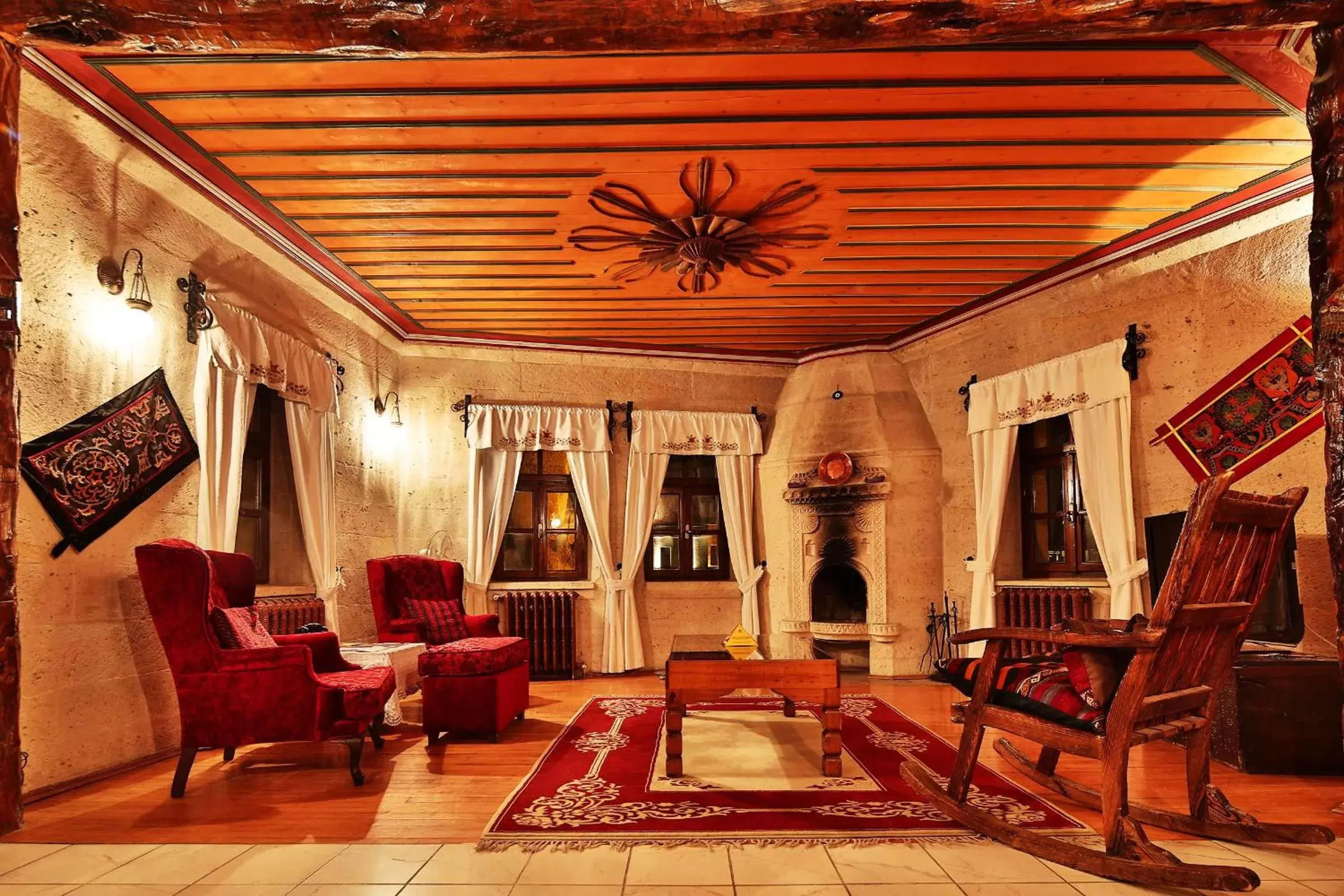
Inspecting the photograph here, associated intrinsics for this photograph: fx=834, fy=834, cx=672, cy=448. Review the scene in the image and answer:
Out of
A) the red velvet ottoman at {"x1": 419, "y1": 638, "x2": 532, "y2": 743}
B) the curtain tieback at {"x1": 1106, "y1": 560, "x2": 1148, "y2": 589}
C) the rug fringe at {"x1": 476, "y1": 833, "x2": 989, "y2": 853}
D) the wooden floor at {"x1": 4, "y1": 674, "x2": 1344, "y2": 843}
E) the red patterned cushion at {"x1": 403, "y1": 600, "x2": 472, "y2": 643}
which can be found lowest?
the wooden floor at {"x1": 4, "y1": 674, "x2": 1344, "y2": 843}

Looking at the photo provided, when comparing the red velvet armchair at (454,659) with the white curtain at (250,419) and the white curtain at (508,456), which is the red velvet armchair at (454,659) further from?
the white curtain at (508,456)

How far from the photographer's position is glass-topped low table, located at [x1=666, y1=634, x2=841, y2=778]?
3564 millimetres

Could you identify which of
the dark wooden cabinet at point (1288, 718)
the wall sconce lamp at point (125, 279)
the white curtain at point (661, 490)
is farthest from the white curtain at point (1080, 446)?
the wall sconce lamp at point (125, 279)

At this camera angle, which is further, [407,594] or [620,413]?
[620,413]

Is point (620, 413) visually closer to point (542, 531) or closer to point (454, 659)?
point (542, 531)

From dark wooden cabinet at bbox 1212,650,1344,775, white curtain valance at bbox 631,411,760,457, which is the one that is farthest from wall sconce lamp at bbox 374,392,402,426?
dark wooden cabinet at bbox 1212,650,1344,775

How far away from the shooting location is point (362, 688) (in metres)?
3.63

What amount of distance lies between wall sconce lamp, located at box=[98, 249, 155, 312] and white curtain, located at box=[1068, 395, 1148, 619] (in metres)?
5.47

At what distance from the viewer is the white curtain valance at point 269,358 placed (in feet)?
15.0

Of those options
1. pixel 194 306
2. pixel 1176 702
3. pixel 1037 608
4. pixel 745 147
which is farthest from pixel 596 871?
pixel 1037 608

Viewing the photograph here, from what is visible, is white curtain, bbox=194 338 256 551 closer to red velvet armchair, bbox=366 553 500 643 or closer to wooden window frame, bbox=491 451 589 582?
red velvet armchair, bbox=366 553 500 643

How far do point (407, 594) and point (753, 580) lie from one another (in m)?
3.11

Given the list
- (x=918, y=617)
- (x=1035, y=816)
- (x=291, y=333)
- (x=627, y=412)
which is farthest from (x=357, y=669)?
(x=918, y=617)

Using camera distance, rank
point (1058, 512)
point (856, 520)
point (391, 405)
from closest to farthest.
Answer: point (1058, 512)
point (391, 405)
point (856, 520)
